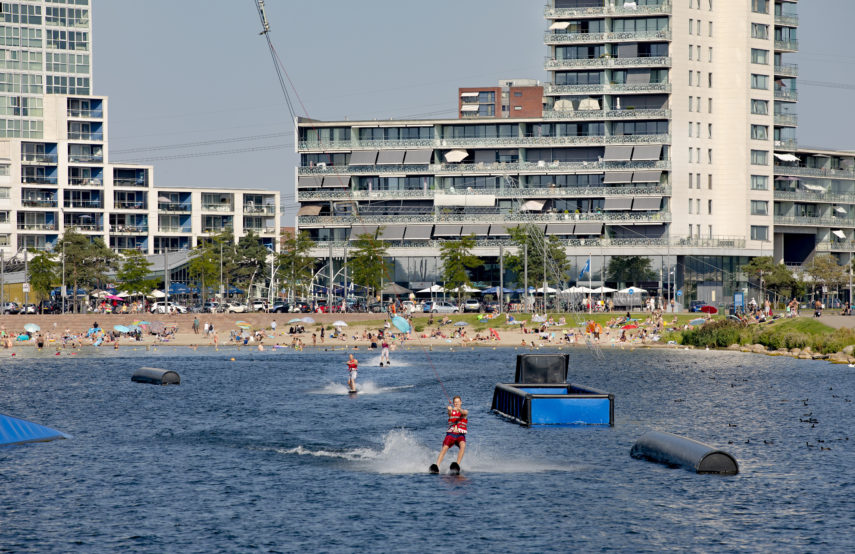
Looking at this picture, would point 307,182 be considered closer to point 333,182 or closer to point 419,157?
point 333,182

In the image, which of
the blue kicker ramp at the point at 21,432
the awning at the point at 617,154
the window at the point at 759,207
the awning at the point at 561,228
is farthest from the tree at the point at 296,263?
the blue kicker ramp at the point at 21,432

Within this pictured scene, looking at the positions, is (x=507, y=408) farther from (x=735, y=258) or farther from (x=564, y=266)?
(x=735, y=258)

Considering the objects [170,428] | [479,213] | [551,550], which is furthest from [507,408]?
[479,213]

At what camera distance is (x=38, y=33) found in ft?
649

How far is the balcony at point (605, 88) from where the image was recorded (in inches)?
6043

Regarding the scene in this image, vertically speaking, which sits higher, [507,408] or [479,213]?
[479,213]

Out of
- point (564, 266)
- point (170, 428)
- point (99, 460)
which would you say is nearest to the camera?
point (99, 460)

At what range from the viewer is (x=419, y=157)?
6393 inches

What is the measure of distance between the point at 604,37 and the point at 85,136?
97.9 metres

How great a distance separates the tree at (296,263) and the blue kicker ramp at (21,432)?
4059 inches

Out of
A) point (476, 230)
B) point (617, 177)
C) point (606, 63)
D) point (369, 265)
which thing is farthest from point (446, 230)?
point (606, 63)

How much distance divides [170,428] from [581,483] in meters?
24.1

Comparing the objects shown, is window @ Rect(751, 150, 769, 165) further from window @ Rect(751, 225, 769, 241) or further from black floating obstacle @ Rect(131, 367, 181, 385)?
black floating obstacle @ Rect(131, 367, 181, 385)

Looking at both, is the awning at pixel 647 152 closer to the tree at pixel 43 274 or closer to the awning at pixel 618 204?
the awning at pixel 618 204
